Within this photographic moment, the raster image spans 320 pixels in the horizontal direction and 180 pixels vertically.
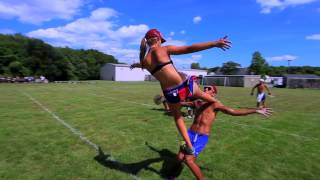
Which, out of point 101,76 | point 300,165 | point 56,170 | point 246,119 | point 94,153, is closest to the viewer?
point 56,170

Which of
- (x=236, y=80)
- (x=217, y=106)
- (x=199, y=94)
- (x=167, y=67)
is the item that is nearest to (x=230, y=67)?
(x=236, y=80)

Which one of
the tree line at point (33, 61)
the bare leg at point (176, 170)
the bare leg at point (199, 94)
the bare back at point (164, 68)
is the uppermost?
the tree line at point (33, 61)

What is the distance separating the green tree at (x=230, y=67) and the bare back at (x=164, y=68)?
125840mm

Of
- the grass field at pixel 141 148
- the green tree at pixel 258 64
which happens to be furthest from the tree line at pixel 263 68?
the grass field at pixel 141 148

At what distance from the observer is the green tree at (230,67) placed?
128 m

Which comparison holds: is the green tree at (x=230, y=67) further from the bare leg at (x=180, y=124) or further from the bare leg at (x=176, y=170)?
the bare leg at (x=180, y=124)

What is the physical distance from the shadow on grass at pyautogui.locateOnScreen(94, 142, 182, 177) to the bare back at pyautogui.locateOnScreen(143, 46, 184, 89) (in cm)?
178

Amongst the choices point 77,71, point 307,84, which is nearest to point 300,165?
point 307,84

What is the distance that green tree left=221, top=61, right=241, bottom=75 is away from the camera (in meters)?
128

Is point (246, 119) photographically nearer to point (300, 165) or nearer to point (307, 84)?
point (300, 165)

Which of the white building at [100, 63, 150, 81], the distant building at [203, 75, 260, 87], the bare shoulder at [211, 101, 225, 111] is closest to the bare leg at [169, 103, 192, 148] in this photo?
the bare shoulder at [211, 101, 225, 111]

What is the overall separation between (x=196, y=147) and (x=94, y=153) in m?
2.95

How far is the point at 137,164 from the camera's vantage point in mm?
6934

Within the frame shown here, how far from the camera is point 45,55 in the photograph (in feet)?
281
